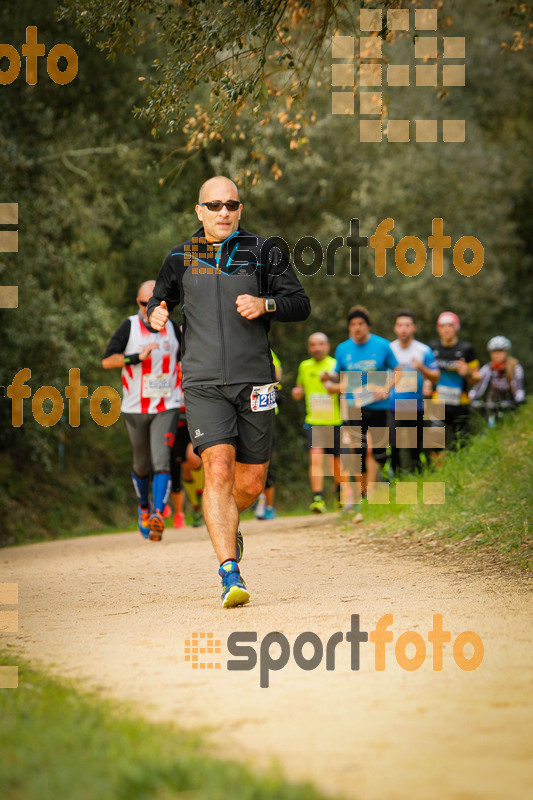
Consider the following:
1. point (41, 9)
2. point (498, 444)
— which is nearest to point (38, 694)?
point (498, 444)

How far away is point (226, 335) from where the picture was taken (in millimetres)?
6227

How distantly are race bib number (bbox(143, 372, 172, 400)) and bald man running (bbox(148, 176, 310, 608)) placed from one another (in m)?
3.58

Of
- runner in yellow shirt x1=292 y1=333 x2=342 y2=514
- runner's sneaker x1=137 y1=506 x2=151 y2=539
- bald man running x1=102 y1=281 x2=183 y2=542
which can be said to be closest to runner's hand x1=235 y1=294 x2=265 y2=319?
bald man running x1=102 y1=281 x2=183 y2=542

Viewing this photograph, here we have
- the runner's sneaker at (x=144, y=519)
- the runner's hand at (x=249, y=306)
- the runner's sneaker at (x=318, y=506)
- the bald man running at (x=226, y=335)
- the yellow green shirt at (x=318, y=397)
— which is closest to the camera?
the runner's hand at (x=249, y=306)

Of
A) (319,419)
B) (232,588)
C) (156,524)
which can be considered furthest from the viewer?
(319,419)

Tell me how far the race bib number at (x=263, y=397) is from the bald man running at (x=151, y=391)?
12.0 feet

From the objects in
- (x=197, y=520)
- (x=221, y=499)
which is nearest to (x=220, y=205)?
(x=221, y=499)

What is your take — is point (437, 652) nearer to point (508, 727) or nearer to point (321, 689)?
point (321, 689)

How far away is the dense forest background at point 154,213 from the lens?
17.5m

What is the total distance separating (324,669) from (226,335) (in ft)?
8.07

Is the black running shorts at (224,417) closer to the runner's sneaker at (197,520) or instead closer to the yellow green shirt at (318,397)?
the runner's sneaker at (197,520)

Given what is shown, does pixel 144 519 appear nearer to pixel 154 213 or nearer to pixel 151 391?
pixel 151 391

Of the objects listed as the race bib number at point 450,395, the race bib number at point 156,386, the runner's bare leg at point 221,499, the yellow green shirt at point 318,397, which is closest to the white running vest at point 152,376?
the race bib number at point 156,386

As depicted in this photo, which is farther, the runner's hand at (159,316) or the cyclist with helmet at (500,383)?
the cyclist with helmet at (500,383)
